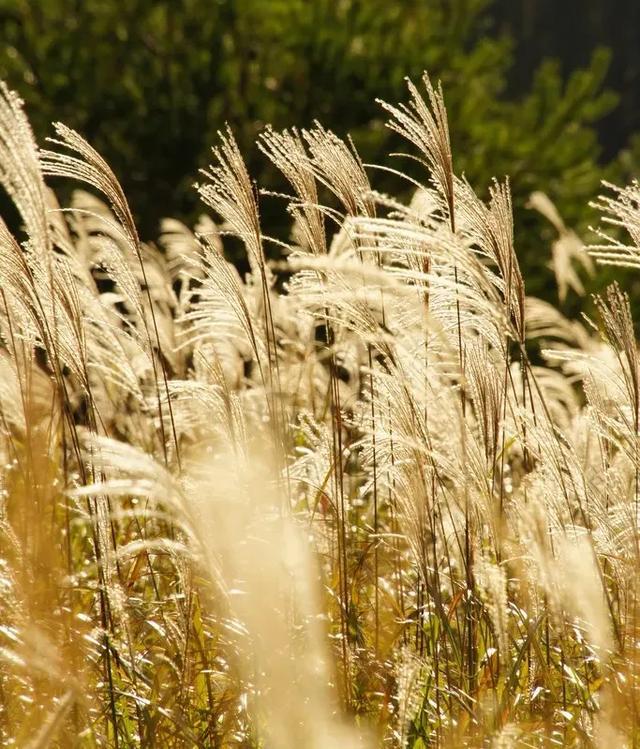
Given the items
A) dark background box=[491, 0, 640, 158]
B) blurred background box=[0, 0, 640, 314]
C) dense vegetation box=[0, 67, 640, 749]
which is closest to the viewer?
dense vegetation box=[0, 67, 640, 749]

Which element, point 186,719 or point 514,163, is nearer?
point 186,719

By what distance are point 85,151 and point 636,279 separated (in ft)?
31.4

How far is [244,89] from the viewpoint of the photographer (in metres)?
9.21

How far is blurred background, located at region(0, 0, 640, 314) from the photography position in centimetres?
883

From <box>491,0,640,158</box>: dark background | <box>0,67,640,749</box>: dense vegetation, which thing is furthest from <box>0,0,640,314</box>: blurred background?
<box>491,0,640,158</box>: dark background

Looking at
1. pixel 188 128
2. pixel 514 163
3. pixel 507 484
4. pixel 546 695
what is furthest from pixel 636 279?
pixel 546 695

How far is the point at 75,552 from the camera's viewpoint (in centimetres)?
335

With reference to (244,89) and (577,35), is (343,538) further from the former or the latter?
(577,35)

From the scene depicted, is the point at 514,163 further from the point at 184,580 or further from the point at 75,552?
the point at 184,580

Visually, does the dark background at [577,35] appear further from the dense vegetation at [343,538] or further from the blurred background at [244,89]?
the dense vegetation at [343,538]

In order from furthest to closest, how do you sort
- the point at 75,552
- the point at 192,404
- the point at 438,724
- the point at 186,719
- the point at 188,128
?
1. the point at 188,128
2. the point at 75,552
3. the point at 192,404
4. the point at 186,719
5. the point at 438,724

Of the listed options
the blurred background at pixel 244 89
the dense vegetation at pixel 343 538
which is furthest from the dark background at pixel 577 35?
the dense vegetation at pixel 343 538

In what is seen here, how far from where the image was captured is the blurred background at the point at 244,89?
8828 mm

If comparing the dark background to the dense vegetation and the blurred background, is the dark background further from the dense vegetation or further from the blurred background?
the dense vegetation
